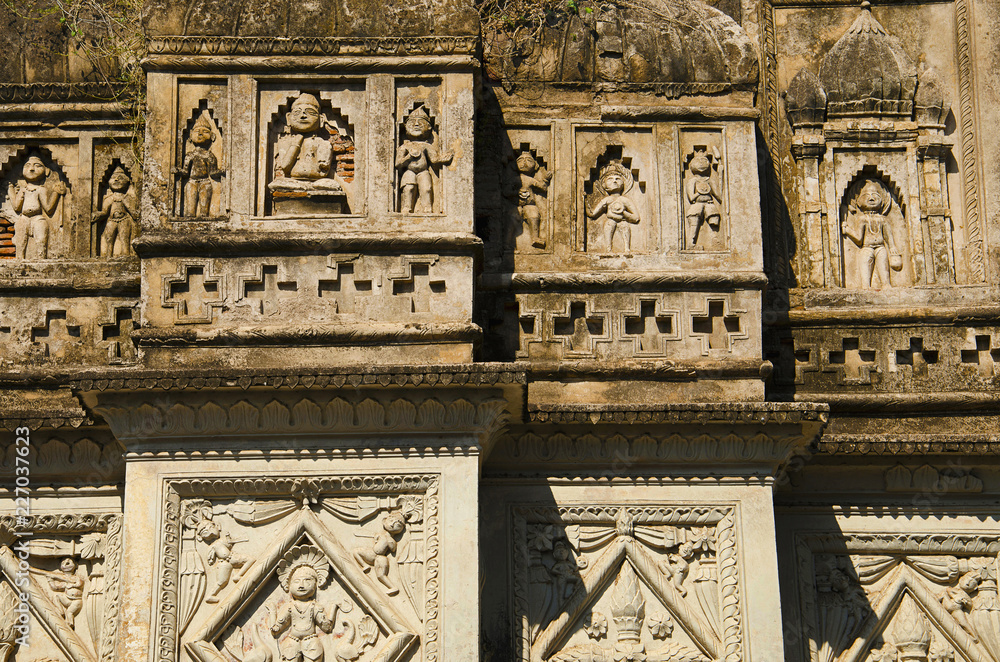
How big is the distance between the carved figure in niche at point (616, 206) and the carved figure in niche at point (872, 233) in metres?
1.95

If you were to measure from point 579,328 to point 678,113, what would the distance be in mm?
1846

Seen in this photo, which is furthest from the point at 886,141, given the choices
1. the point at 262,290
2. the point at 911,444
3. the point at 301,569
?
the point at 301,569

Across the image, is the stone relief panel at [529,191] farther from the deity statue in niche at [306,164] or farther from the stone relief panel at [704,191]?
the deity statue in niche at [306,164]

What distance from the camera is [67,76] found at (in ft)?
38.8

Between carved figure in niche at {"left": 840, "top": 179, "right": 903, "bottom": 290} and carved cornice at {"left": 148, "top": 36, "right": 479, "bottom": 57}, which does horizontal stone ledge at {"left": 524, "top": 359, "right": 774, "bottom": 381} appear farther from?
carved cornice at {"left": 148, "top": 36, "right": 479, "bottom": 57}

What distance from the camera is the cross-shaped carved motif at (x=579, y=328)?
440 inches

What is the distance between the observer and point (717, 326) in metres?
11.2

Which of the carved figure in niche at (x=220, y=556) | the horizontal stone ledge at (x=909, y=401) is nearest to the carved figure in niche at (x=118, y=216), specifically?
the carved figure in niche at (x=220, y=556)

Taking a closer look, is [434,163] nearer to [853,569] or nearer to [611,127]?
[611,127]

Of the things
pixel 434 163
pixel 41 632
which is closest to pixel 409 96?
pixel 434 163

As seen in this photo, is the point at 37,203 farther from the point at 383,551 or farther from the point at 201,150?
the point at 383,551

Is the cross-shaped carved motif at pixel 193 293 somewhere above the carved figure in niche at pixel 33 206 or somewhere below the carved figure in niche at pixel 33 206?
below

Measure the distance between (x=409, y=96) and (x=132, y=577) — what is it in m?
3.88

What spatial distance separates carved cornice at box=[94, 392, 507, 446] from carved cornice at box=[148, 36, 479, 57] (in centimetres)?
258
